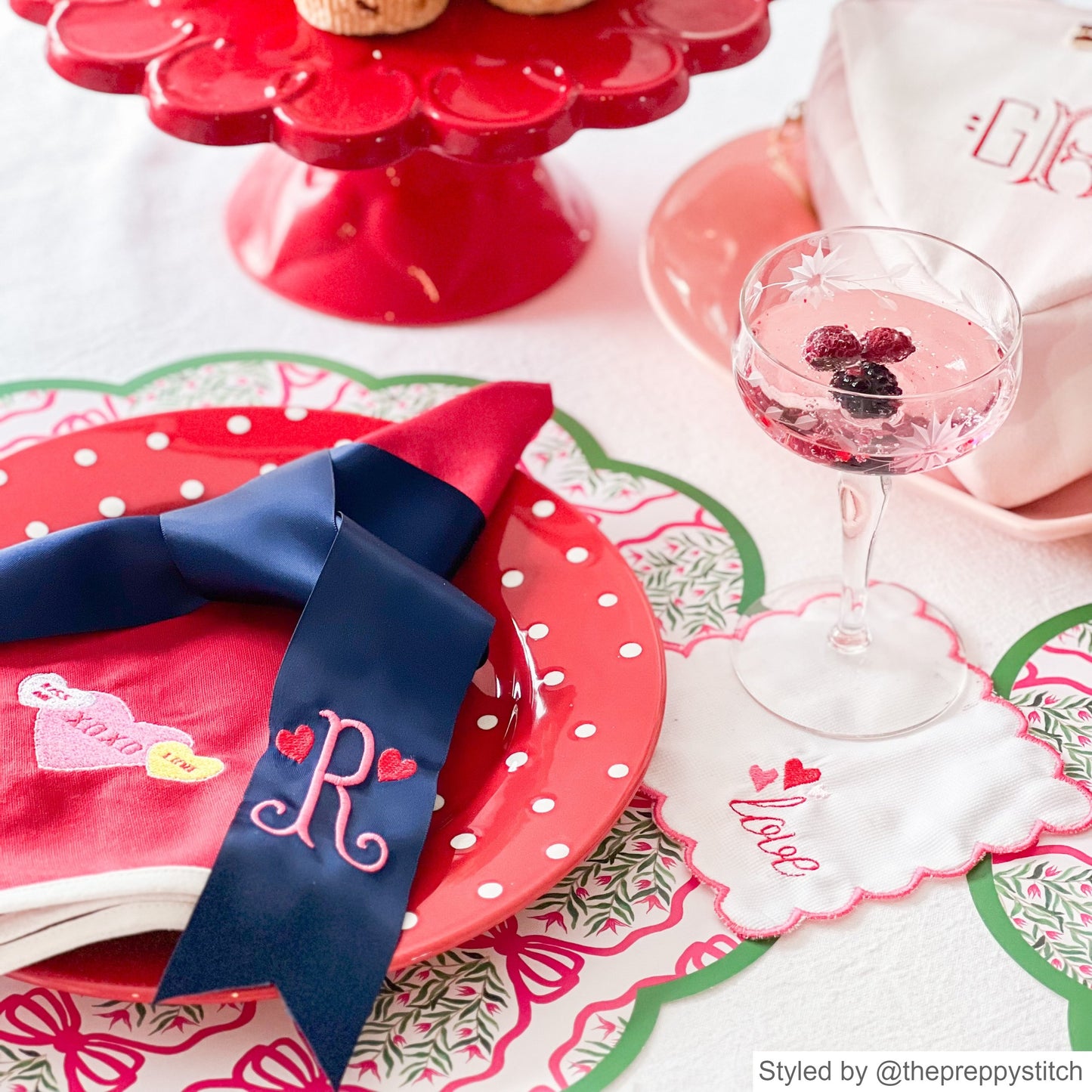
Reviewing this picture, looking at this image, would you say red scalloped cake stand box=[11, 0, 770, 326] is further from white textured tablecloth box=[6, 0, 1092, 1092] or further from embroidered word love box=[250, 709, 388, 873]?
embroidered word love box=[250, 709, 388, 873]

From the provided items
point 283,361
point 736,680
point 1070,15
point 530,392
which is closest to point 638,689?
point 736,680

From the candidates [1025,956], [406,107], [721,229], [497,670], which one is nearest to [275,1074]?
[497,670]

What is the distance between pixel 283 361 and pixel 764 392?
41 cm

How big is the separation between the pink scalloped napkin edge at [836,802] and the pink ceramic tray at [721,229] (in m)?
0.19

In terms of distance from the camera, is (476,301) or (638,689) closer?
(638,689)

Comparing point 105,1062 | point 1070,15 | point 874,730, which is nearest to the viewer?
point 105,1062

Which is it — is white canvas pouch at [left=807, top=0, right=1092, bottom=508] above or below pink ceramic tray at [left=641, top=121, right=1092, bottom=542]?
above

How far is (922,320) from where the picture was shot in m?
0.60

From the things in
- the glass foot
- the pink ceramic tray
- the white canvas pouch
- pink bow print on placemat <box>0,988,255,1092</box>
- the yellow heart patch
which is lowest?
pink bow print on placemat <box>0,988,255,1092</box>

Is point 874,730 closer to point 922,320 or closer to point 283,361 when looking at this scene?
point 922,320

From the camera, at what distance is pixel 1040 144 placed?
750mm

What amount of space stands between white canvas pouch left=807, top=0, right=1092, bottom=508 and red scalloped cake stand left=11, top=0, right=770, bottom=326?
0.08 m

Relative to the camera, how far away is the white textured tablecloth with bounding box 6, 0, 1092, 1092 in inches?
20.7

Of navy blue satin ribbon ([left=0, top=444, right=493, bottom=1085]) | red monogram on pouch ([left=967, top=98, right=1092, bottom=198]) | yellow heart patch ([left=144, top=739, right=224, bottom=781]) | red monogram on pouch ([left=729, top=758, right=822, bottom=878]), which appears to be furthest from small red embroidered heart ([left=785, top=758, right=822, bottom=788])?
red monogram on pouch ([left=967, top=98, right=1092, bottom=198])
